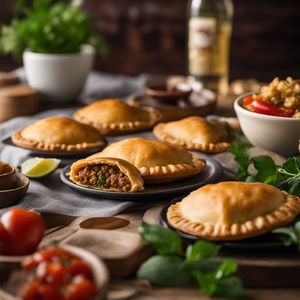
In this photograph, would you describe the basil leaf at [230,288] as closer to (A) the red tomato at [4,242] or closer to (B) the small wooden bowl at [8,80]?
(A) the red tomato at [4,242]

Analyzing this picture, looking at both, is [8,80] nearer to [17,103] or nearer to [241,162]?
[17,103]

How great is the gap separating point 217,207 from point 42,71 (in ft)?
9.05

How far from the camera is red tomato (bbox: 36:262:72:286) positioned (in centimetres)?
203

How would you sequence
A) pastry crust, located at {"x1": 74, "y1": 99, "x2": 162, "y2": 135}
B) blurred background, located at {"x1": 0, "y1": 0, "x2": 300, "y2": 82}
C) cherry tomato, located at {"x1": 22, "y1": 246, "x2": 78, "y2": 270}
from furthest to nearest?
blurred background, located at {"x1": 0, "y1": 0, "x2": 300, "y2": 82} < pastry crust, located at {"x1": 74, "y1": 99, "x2": 162, "y2": 135} < cherry tomato, located at {"x1": 22, "y1": 246, "x2": 78, "y2": 270}

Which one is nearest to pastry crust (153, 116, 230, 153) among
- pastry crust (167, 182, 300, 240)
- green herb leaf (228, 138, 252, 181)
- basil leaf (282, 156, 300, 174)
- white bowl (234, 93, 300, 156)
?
white bowl (234, 93, 300, 156)

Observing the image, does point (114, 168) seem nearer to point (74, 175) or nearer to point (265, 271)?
point (74, 175)

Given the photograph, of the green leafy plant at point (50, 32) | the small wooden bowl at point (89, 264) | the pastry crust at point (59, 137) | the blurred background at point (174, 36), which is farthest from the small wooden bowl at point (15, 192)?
the blurred background at point (174, 36)

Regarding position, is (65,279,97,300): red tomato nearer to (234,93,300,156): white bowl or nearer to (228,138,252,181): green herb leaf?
(228,138,252,181): green herb leaf

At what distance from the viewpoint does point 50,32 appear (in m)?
5.12

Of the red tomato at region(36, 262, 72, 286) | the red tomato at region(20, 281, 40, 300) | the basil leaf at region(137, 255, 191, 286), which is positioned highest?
Answer: the red tomato at region(36, 262, 72, 286)

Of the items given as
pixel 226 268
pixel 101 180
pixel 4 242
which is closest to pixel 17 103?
pixel 101 180

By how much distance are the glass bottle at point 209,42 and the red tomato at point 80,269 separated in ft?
10.5

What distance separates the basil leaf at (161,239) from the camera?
236 centimetres

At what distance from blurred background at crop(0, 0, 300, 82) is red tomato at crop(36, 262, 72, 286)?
643 centimetres
